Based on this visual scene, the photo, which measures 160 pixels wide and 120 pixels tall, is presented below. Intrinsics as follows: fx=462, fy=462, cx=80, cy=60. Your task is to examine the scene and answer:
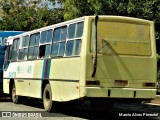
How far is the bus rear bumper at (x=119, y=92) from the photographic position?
12938 mm

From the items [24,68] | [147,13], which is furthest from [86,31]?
[147,13]

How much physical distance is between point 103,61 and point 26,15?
23363 millimetres

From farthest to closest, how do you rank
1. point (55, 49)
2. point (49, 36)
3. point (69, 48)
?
1. point (49, 36)
2. point (55, 49)
3. point (69, 48)

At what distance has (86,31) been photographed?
13312mm

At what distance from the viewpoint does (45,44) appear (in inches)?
647

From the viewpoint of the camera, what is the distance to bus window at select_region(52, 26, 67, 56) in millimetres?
14820

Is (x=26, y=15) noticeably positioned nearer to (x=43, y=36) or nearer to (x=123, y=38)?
(x=43, y=36)

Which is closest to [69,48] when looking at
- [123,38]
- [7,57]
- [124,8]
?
[123,38]

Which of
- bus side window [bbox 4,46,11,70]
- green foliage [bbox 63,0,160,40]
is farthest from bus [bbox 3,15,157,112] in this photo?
green foliage [bbox 63,0,160,40]

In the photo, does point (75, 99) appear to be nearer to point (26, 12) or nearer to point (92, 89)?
point (92, 89)

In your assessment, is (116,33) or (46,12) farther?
(46,12)

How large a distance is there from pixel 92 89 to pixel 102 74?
59cm

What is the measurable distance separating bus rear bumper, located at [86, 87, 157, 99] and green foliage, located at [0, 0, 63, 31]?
19.4m

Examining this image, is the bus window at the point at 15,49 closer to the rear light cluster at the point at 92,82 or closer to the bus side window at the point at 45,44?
the bus side window at the point at 45,44
